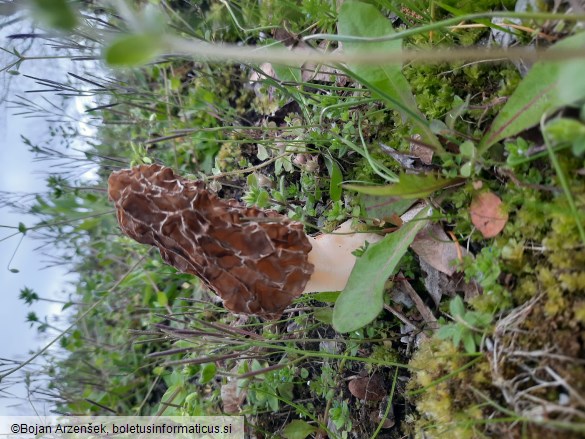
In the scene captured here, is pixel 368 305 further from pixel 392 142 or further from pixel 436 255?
pixel 392 142

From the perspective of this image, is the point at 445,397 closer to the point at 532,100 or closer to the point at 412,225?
the point at 412,225

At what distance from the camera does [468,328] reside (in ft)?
4.42

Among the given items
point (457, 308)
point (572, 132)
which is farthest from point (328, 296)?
point (572, 132)

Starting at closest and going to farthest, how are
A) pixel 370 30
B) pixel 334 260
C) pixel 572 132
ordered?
pixel 572 132 → pixel 370 30 → pixel 334 260

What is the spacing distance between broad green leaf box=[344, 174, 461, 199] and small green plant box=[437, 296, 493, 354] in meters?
0.34

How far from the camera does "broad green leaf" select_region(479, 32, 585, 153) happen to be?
1178 millimetres

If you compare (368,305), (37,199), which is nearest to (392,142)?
(368,305)

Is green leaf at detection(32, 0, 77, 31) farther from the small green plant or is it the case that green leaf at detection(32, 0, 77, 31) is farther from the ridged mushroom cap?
the small green plant

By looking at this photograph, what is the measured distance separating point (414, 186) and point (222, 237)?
659 millimetres

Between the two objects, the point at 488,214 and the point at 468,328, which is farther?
the point at 488,214

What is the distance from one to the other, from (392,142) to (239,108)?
4.56 ft

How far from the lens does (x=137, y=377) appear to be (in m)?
3.52

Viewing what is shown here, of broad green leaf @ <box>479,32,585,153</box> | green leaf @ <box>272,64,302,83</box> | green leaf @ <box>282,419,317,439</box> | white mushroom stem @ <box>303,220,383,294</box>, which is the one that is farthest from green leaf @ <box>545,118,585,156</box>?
green leaf @ <box>282,419,317,439</box>

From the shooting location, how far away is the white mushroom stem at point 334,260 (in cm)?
186
